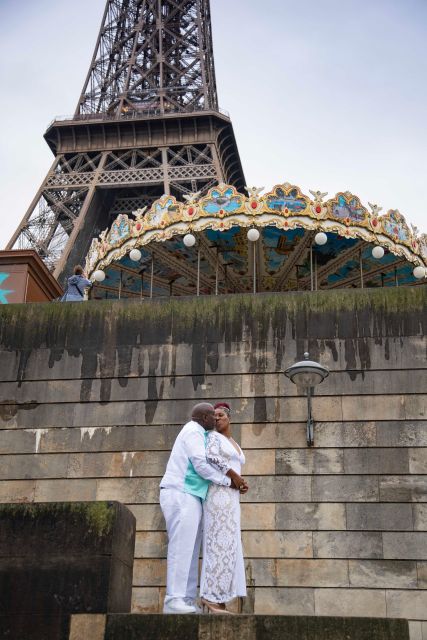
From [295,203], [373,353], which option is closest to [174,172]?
[295,203]

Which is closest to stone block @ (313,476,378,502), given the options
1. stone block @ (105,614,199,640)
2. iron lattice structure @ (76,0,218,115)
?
stone block @ (105,614,199,640)

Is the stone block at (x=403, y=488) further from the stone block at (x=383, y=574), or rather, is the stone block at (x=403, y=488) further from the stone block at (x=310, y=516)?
the stone block at (x=383, y=574)

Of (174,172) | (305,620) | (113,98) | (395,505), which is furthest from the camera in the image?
(113,98)

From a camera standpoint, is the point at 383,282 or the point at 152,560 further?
the point at 383,282

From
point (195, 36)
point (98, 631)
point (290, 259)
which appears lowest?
point (98, 631)

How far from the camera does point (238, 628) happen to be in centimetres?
648

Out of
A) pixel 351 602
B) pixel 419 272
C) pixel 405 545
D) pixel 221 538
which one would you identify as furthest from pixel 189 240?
pixel 221 538

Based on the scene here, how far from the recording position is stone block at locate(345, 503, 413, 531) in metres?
11.1

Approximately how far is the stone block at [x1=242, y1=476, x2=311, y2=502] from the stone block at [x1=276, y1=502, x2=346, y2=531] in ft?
0.32

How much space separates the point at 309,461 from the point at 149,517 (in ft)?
7.10

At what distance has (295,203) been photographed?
55.3 ft

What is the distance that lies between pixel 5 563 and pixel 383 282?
14.6 metres

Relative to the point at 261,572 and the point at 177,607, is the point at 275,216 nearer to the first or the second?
Answer: the point at 261,572

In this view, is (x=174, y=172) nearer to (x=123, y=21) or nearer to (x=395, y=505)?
(x=123, y=21)
